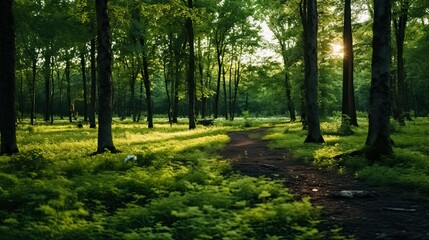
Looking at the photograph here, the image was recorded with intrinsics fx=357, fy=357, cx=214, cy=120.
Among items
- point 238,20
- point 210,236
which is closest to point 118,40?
point 238,20

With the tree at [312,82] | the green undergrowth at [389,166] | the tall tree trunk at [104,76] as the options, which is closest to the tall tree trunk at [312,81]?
the tree at [312,82]

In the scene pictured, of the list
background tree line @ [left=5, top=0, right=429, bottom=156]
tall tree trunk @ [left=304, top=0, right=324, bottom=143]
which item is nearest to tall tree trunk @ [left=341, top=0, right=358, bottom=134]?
background tree line @ [left=5, top=0, right=429, bottom=156]

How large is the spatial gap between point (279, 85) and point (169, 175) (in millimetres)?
42028

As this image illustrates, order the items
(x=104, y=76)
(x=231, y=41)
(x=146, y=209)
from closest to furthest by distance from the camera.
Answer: (x=146, y=209), (x=104, y=76), (x=231, y=41)

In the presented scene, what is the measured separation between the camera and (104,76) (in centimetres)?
1363

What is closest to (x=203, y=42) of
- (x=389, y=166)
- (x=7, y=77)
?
(x=7, y=77)

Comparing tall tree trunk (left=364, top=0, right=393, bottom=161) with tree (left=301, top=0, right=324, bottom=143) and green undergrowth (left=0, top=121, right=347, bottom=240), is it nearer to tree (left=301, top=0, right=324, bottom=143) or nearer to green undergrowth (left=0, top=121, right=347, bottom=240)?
green undergrowth (left=0, top=121, right=347, bottom=240)

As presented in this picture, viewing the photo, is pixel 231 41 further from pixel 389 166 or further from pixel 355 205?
pixel 355 205

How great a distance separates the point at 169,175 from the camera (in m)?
8.56

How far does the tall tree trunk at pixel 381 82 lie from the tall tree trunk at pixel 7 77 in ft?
40.6

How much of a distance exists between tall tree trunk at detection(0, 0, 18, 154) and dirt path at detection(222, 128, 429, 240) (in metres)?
8.30

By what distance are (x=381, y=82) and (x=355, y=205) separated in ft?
20.0

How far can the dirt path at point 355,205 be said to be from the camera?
5.32m

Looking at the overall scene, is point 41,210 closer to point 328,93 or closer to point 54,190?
point 54,190
